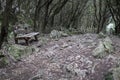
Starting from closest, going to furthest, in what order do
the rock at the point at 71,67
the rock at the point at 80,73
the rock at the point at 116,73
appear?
the rock at the point at 116,73 → the rock at the point at 80,73 → the rock at the point at 71,67

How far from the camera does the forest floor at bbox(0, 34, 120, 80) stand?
6.84 m

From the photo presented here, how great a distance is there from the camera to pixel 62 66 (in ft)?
24.8

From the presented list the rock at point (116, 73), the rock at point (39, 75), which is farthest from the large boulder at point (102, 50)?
the rock at point (39, 75)

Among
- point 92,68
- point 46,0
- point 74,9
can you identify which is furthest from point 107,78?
point 74,9

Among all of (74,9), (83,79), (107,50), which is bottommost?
(83,79)

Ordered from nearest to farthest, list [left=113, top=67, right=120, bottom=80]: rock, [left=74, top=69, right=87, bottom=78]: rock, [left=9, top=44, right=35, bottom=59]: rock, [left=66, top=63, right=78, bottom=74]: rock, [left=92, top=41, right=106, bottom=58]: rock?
[left=113, top=67, right=120, bottom=80]: rock → [left=74, top=69, right=87, bottom=78]: rock → [left=66, top=63, right=78, bottom=74]: rock → [left=92, top=41, right=106, bottom=58]: rock → [left=9, top=44, right=35, bottom=59]: rock

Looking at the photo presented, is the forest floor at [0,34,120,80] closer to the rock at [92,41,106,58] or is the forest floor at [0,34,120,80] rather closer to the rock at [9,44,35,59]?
the rock at [92,41,106,58]

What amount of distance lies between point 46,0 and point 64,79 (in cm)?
941

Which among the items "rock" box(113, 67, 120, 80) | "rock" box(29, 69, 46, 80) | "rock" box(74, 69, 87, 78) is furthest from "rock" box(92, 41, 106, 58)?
"rock" box(29, 69, 46, 80)

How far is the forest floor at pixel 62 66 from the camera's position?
6836mm

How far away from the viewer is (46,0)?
49.6 ft

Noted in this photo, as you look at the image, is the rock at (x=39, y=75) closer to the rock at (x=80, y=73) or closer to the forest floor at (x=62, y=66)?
the forest floor at (x=62, y=66)

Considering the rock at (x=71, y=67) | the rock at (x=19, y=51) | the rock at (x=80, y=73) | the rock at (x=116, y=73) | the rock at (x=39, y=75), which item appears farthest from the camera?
the rock at (x=19, y=51)

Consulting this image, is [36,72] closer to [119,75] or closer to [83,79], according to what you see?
[83,79]
